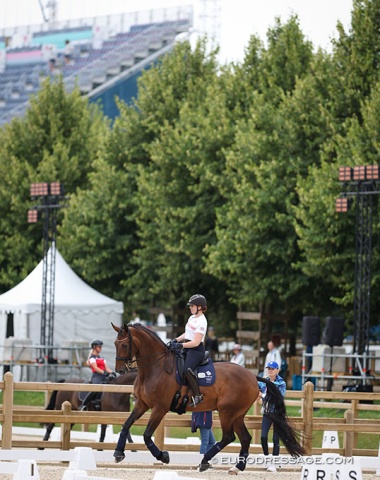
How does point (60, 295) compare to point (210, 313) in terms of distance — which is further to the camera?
point (210, 313)

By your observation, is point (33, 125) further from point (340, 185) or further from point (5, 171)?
point (340, 185)

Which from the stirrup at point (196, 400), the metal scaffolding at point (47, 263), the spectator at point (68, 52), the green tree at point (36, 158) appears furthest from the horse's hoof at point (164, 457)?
the spectator at point (68, 52)

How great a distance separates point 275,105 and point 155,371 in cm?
2492

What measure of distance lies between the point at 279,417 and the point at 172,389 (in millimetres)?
1672

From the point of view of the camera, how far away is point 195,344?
57.5ft

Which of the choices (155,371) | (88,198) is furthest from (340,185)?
(155,371)

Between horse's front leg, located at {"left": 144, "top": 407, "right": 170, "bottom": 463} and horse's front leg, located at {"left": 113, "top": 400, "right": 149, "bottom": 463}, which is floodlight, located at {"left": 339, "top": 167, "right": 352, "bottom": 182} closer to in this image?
horse's front leg, located at {"left": 144, "top": 407, "right": 170, "bottom": 463}

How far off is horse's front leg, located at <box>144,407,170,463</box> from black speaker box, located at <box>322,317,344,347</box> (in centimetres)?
1616

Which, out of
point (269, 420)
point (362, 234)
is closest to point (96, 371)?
point (269, 420)

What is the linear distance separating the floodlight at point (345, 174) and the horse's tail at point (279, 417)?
47.5ft

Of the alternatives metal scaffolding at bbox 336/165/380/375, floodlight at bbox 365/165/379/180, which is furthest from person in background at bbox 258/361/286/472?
floodlight at bbox 365/165/379/180

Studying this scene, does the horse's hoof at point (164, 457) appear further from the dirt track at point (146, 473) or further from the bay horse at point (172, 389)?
the bay horse at point (172, 389)

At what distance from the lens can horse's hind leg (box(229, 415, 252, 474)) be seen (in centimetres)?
1781

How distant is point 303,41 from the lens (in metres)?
43.4
